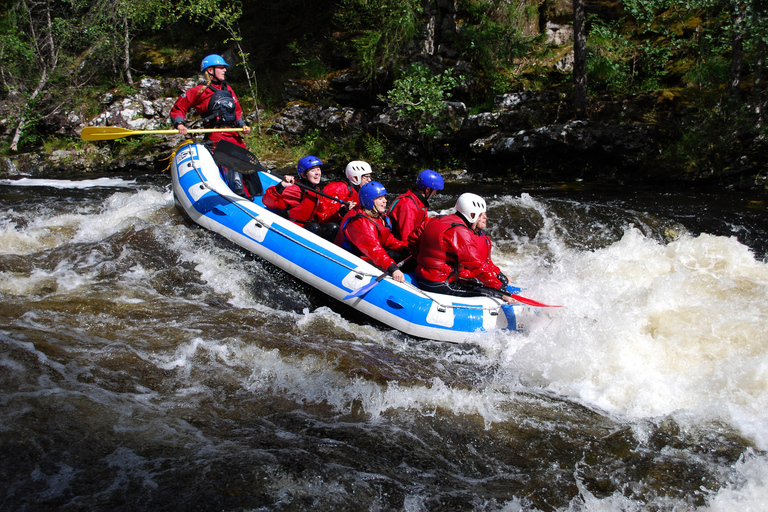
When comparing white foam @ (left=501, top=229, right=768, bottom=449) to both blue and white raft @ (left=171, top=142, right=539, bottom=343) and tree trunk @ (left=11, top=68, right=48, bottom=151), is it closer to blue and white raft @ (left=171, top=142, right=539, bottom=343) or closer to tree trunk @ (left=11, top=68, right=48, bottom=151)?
blue and white raft @ (left=171, top=142, right=539, bottom=343)

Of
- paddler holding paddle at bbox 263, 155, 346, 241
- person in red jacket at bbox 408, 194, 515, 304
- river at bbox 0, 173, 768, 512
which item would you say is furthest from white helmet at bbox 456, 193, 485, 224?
paddler holding paddle at bbox 263, 155, 346, 241

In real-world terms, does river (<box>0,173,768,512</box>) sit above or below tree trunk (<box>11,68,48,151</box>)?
above

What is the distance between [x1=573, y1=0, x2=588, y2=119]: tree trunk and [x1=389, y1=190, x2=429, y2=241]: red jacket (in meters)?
6.63

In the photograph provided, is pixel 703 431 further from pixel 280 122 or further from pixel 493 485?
pixel 280 122

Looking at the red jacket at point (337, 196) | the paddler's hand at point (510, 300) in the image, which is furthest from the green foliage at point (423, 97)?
the paddler's hand at point (510, 300)

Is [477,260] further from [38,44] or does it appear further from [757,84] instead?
[38,44]

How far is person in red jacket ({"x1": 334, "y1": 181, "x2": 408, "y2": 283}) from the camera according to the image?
5000 mm

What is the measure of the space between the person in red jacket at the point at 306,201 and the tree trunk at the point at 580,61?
6.88 m

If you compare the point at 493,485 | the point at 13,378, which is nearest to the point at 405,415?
the point at 493,485

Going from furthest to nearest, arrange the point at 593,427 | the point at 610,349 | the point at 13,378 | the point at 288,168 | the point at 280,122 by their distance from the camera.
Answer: the point at 280,122 < the point at 288,168 < the point at 610,349 < the point at 593,427 < the point at 13,378

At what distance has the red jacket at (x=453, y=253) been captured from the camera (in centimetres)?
467

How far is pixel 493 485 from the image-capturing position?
2.93 meters

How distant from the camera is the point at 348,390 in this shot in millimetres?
3670

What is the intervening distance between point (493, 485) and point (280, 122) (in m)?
12.4
